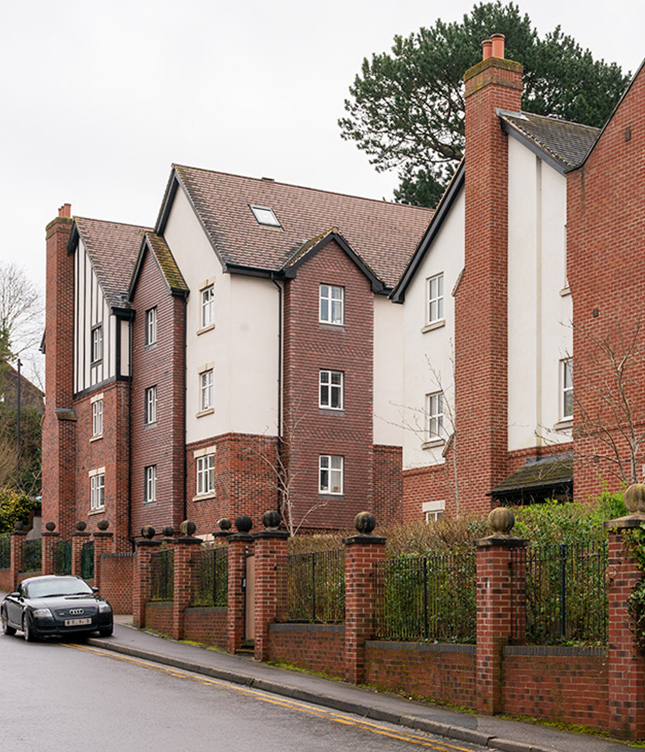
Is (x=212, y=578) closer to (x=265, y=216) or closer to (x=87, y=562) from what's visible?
(x=87, y=562)

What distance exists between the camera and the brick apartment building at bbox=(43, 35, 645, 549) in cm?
2408

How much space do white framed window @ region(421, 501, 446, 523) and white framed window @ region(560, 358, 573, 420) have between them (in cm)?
459

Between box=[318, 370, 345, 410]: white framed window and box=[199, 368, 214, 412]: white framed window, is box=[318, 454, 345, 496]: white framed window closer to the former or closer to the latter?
box=[318, 370, 345, 410]: white framed window

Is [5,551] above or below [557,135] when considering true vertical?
below

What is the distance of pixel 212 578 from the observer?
83.0 feet

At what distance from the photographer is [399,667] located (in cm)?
1706

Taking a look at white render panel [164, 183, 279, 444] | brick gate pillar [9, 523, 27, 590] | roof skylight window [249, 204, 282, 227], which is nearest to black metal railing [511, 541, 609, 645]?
white render panel [164, 183, 279, 444]

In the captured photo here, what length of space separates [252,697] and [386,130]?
38391 mm

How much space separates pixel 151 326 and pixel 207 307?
3982 millimetres

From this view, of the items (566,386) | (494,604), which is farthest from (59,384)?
(494,604)

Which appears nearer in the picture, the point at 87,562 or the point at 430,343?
the point at 430,343

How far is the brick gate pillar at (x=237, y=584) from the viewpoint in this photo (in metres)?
23.1

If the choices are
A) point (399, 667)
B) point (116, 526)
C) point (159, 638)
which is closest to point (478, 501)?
point (159, 638)

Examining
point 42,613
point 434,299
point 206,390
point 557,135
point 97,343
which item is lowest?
point 42,613
